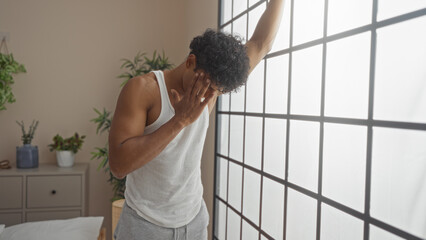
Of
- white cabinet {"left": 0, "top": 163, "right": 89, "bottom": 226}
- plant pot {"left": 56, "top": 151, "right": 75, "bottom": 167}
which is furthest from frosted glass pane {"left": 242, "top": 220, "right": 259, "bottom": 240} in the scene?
plant pot {"left": 56, "top": 151, "right": 75, "bottom": 167}

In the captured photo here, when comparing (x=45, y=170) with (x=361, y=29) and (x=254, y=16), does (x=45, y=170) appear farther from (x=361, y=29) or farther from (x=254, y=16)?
(x=361, y=29)

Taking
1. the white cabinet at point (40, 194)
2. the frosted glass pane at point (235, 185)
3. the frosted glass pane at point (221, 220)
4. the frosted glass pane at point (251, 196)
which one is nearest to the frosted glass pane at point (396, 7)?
the frosted glass pane at point (251, 196)

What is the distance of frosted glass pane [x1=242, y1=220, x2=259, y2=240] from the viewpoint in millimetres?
2033

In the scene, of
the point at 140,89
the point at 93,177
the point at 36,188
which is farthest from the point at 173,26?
the point at 140,89

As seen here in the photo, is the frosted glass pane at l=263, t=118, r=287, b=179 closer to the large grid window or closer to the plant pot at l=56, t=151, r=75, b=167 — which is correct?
the large grid window

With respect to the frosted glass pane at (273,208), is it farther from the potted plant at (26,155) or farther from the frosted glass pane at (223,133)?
the potted plant at (26,155)

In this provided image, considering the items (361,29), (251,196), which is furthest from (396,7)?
(251,196)

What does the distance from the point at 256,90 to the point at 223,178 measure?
787 mm

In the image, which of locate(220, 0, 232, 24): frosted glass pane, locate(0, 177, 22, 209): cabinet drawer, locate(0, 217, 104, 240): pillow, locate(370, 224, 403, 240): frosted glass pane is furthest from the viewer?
locate(0, 177, 22, 209): cabinet drawer

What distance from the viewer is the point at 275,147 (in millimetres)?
1846

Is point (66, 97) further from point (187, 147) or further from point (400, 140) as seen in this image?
point (400, 140)

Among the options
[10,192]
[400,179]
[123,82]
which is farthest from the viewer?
[123,82]

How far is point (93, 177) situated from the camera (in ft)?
12.6

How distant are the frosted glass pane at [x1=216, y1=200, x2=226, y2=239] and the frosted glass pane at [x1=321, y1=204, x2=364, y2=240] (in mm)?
1217
